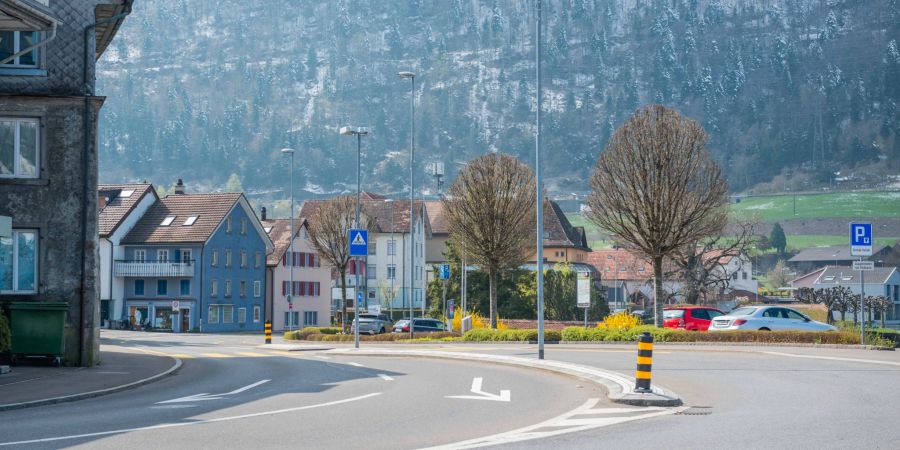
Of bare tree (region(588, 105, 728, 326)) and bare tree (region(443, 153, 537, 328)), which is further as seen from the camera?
bare tree (region(443, 153, 537, 328))

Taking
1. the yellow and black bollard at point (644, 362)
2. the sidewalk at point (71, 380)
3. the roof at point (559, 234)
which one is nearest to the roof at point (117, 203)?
the sidewalk at point (71, 380)

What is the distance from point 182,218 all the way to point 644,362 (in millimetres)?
75789

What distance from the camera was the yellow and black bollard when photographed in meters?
16.8

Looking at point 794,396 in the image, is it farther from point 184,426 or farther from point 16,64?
point 16,64

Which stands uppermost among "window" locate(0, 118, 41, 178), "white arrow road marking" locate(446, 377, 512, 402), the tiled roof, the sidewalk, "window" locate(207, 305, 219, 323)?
the tiled roof

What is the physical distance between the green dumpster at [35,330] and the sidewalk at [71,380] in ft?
1.33

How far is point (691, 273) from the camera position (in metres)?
79.1

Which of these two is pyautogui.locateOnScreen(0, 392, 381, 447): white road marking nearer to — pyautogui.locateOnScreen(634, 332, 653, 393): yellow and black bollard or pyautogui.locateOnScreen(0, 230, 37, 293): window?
pyautogui.locateOnScreen(634, 332, 653, 393): yellow and black bollard

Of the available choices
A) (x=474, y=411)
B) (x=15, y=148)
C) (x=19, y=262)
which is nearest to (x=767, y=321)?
(x=19, y=262)

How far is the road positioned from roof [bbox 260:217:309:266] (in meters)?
74.8

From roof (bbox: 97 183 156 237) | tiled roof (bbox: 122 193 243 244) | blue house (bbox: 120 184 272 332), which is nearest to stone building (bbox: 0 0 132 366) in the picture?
blue house (bbox: 120 184 272 332)

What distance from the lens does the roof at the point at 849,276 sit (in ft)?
496

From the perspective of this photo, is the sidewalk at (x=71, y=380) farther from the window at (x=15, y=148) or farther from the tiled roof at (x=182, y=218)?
the tiled roof at (x=182, y=218)

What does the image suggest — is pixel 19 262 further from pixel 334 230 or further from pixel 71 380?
pixel 334 230
